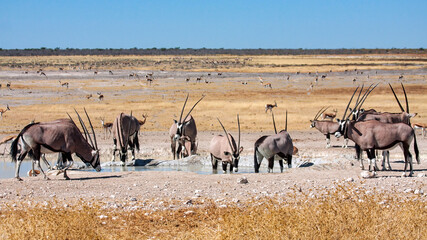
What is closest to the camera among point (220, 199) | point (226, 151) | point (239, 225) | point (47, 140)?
point (239, 225)

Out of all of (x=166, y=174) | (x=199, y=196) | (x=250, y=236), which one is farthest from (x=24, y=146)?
(x=250, y=236)

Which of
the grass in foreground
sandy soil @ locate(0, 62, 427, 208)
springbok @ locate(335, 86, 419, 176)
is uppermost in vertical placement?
springbok @ locate(335, 86, 419, 176)

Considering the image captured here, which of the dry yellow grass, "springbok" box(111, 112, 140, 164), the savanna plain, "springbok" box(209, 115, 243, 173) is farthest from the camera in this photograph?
the dry yellow grass

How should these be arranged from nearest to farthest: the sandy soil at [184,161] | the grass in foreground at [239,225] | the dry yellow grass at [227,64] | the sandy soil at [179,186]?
the grass in foreground at [239,225] → the sandy soil at [179,186] → the sandy soil at [184,161] → the dry yellow grass at [227,64]

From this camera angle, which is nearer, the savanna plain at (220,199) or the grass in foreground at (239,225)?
the grass in foreground at (239,225)

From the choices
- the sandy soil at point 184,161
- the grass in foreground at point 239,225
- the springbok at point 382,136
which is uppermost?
the springbok at point 382,136

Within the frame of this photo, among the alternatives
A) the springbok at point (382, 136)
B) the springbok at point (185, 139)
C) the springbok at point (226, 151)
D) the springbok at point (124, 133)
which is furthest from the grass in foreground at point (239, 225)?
the springbok at point (185, 139)

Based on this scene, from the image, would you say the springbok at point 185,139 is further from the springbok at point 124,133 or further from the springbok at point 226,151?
the springbok at point 226,151

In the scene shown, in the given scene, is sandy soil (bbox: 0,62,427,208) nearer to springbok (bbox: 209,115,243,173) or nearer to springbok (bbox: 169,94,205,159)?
springbok (bbox: 169,94,205,159)

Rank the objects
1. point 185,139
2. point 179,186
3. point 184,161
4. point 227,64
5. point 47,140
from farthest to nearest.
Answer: point 227,64 < point 185,139 < point 184,161 < point 47,140 < point 179,186

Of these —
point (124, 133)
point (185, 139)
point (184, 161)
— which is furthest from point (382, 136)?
point (124, 133)

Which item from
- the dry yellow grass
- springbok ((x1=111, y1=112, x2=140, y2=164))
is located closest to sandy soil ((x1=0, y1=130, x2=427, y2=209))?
springbok ((x1=111, y1=112, x2=140, y2=164))

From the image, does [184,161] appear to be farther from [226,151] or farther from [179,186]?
[179,186]

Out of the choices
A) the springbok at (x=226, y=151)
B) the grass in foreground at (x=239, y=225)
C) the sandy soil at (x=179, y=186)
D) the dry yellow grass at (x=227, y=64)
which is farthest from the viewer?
the dry yellow grass at (x=227, y=64)
